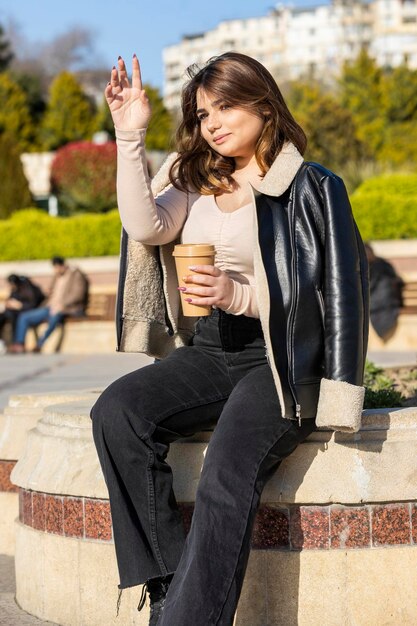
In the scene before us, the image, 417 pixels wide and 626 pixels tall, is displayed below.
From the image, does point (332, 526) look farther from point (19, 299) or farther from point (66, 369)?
point (19, 299)

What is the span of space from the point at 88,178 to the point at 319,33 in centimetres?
9288

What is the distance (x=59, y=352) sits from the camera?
15094 mm

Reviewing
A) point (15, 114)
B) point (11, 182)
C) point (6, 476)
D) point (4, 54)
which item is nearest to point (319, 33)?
point (4, 54)

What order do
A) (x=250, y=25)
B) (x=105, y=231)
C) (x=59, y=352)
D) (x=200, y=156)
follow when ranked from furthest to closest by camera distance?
1. (x=250, y=25)
2. (x=105, y=231)
3. (x=59, y=352)
4. (x=200, y=156)

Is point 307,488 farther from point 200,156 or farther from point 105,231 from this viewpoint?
point 105,231

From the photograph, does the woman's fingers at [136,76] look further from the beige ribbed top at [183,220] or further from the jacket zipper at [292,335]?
the jacket zipper at [292,335]

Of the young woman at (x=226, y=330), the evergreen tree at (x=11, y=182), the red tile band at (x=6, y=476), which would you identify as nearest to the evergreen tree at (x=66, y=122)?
the evergreen tree at (x=11, y=182)

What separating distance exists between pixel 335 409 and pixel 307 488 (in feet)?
1.14

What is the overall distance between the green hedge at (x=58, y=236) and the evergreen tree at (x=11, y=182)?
4617mm

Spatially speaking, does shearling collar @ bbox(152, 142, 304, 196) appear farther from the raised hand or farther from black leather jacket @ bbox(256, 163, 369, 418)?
the raised hand

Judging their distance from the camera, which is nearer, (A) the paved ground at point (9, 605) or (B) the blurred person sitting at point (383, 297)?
(A) the paved ground at point (9, 605)

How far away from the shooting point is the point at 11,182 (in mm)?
23297

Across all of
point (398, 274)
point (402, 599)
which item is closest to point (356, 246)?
point (402, 599)

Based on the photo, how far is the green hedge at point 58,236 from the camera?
17203 millimetres
